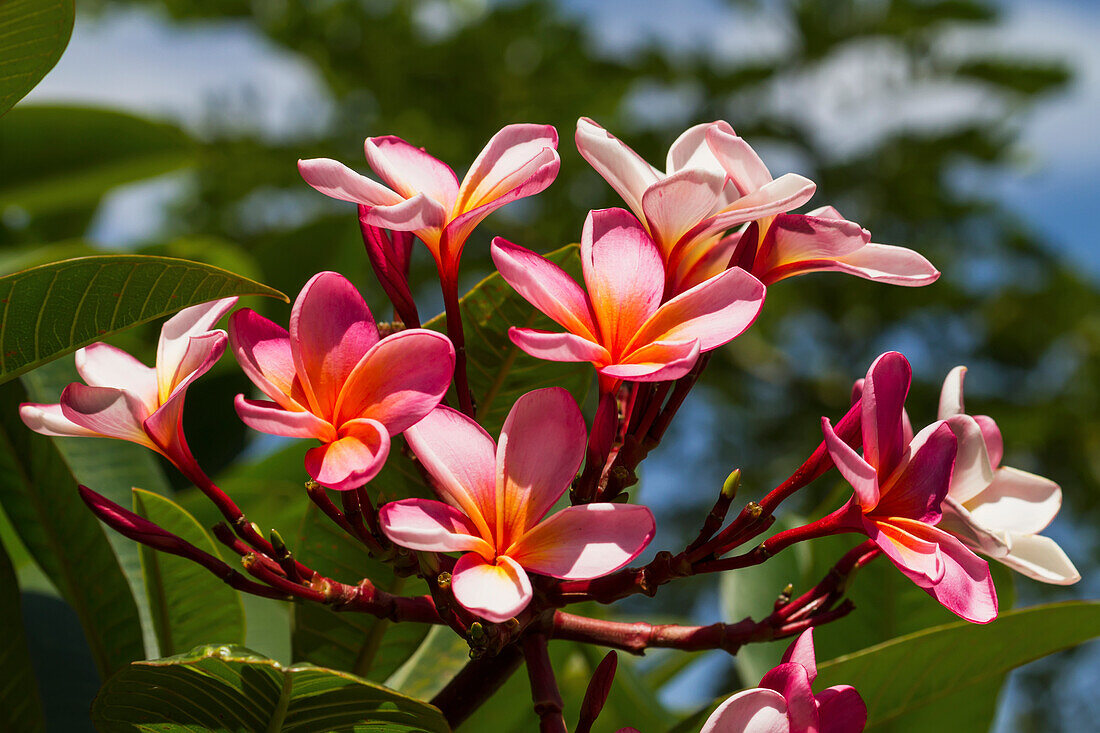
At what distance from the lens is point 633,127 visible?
9.49 m

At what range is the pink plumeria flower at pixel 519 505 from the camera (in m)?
0.38

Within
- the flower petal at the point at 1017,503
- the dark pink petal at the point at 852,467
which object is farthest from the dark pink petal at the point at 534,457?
the flower petal at the point at 1017,503

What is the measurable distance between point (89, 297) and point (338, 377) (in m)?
0.15

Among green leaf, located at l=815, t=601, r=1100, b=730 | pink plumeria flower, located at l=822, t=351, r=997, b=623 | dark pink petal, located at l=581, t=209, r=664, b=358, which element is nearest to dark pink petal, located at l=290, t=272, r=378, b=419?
dark pink petal, located at l=581, t=209, r=664, b=358

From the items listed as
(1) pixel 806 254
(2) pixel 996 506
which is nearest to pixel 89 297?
(1) pixel 806 254

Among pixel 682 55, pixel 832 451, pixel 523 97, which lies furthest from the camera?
pixel 682 55

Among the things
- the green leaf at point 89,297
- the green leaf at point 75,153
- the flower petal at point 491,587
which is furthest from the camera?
the green leaf at point 75,153

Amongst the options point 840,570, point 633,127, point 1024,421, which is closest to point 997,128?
point 1024,421

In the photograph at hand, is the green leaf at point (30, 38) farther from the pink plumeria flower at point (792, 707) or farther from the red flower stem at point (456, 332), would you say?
the pink plumeria flower at point (792, 707)

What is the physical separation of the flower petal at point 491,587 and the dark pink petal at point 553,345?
0.09 metres

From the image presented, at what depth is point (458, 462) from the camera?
0.41 meters

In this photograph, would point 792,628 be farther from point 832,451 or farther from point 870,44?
point 870,44

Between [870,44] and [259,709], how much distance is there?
10456 millimetres

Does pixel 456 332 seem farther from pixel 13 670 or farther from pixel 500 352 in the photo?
pixel 13 670
